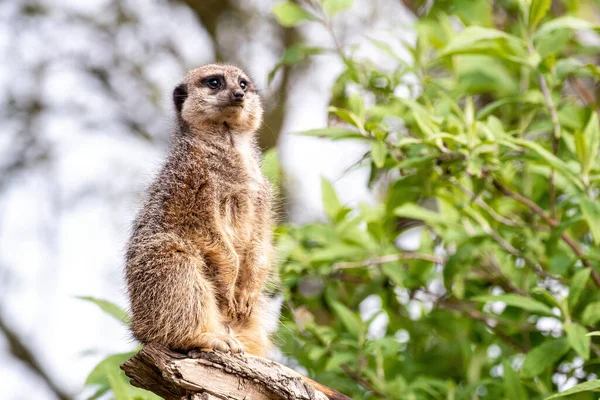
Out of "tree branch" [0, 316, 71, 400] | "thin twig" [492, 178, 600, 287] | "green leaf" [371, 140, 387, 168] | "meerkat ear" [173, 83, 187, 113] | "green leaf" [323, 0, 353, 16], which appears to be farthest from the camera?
"tree branch" [0, 316, 71, 400]

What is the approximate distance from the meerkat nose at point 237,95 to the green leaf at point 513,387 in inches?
77.7

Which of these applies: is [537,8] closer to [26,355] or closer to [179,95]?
[179,95]

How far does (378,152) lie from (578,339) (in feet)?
4.29

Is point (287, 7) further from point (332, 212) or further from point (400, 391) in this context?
point (400, 391)

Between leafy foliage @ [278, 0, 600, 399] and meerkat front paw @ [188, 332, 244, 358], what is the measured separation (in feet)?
3.26

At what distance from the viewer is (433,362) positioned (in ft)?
17.6

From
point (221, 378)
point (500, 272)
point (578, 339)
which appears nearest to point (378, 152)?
point (578, 339)

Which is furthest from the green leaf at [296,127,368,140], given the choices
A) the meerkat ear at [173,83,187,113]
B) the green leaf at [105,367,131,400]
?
the green leaf at [105,367,131,400]

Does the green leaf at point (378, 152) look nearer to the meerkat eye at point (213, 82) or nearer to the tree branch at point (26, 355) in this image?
the meerkat eye at point (213, 82)

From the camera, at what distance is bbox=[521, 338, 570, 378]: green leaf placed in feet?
12.9

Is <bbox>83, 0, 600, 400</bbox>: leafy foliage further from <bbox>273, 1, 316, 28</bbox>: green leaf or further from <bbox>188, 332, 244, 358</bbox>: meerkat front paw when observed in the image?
<bbox>188, 332, 244, 358</bbox>: meerkat front paw

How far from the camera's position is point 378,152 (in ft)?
13.6

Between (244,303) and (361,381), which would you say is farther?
(361,381)

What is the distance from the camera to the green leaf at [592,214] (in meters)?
3.94
